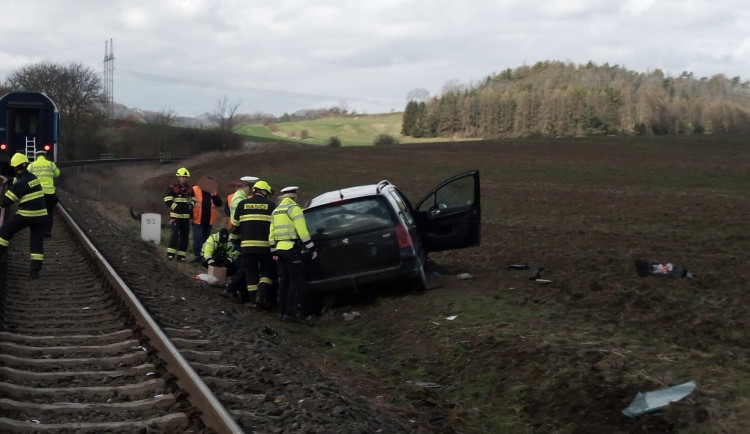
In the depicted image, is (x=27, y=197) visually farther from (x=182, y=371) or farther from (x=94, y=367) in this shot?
(x=182, y=371)

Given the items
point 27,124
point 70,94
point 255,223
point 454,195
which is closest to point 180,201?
point 255,223

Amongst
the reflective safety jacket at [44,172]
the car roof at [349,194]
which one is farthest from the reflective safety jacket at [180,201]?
the car roof at [349,194]

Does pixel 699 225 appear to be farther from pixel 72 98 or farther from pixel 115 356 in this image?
pixel 72 98

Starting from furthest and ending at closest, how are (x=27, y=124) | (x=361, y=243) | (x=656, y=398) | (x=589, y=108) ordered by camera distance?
1. (x=589, y=108)
2. (x=27, y=124)
3. (x=361, y=243)
4. (x=656, y=398)

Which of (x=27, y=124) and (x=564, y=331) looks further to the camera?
(x=27, y=124)

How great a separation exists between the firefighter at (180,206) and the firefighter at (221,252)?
2.56 meters

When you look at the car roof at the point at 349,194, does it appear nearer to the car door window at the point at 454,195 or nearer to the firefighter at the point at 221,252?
the car door window at the point at 454,195

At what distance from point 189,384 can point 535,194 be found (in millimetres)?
22821

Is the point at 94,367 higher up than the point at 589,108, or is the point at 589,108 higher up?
the point at 589,108

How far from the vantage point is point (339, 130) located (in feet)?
383

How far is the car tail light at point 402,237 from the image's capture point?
11211 millimetres

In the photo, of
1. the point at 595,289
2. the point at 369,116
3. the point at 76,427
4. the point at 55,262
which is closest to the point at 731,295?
the point at 595,289

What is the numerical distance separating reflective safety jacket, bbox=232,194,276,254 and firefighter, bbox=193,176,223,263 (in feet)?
14.4

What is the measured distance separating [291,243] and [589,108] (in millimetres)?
84999
